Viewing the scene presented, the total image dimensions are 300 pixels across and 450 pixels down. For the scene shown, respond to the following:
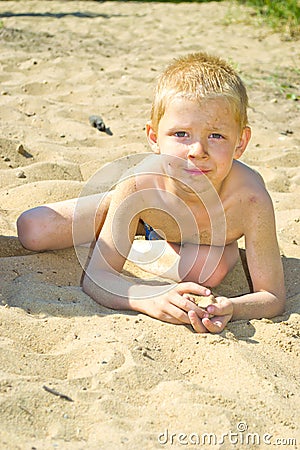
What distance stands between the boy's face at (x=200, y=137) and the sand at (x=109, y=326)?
0.59 meters

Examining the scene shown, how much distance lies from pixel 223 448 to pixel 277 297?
96 centimetres

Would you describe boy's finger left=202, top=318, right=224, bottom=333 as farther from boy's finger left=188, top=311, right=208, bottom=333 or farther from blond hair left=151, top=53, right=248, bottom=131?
blond hair left=151, top=53, right=248, bottom=131

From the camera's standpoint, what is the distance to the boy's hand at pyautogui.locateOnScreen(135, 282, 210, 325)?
258 centimetres

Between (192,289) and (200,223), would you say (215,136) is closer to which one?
(200,223)

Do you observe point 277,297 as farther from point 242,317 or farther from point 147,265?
point 147,265

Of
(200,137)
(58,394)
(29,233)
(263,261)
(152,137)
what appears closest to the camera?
(58,394)

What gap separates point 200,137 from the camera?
275cm

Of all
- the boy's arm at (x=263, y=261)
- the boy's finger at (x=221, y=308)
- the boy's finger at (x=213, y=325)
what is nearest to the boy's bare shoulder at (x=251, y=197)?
the boy's arm at (x=263, y=261)

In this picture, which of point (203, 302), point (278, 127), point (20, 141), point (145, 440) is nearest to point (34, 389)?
point (145, 440)

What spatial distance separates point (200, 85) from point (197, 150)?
0.27m

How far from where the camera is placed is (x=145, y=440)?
1.95m

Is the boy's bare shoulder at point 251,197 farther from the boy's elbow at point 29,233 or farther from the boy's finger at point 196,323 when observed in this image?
the boy's elbow at point 29,233

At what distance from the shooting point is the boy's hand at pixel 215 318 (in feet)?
8.35

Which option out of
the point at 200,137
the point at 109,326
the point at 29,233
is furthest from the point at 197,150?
the point at 29,233
